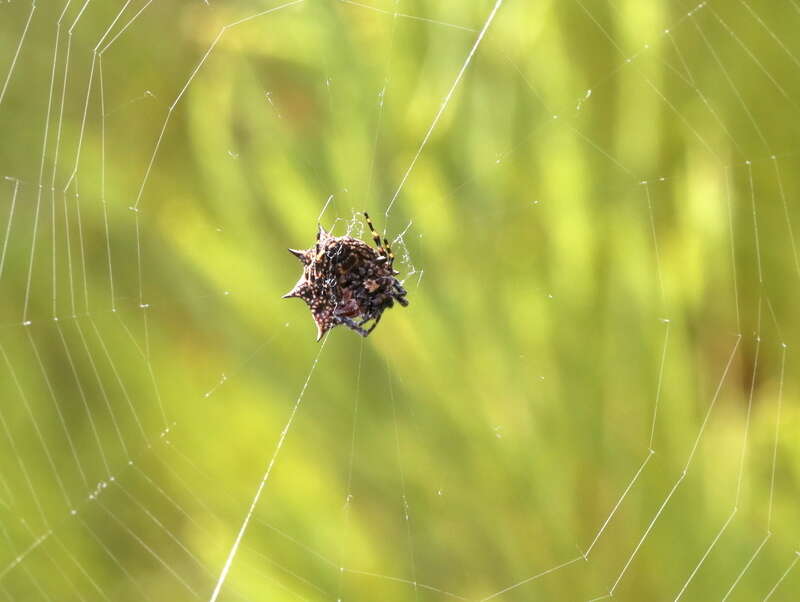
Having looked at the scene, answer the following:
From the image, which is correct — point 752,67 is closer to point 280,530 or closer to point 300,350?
point 300,350

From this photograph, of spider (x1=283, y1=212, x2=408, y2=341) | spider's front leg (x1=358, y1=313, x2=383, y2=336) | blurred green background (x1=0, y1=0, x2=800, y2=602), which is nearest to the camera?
blurred green background (x1=0, y1=0, x2=800, y2=602)

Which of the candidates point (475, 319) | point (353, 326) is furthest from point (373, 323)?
point (475, 319)

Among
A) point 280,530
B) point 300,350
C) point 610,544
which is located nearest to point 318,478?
point 280,530

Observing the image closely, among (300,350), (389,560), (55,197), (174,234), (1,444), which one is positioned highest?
(55,197)

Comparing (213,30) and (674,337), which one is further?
(213,30)

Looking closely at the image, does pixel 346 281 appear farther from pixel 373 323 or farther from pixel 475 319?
pixel 475 319

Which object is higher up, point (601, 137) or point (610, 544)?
point (601, 137)
